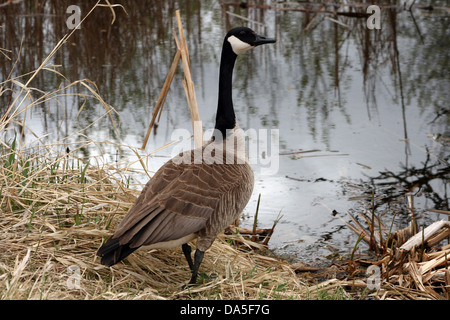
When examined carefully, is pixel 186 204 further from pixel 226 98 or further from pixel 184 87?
pixel 184 87

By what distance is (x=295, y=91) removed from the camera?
22.6ft

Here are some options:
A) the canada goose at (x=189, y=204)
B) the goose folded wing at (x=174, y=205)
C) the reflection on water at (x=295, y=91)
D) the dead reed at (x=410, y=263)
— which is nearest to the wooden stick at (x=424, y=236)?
the dead reed at (x=410, y=263)

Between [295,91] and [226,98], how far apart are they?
3318mm

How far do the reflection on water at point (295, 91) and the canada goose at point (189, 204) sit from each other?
99cm

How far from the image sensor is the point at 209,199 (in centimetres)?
314

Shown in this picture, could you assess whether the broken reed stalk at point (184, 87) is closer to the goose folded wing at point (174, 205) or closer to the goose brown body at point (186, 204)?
the goose brown body at point (186, 204)

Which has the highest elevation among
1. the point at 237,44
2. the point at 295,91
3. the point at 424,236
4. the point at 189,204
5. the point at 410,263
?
the point at 237,44

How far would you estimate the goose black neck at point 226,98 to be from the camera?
3.67 meters

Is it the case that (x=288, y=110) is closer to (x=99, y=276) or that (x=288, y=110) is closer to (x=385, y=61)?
(x=385, y=61)

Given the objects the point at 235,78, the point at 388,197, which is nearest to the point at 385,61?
the point at 235,78

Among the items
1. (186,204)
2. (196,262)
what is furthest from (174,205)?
(196,262)

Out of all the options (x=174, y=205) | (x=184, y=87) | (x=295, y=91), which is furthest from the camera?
(x=295, y=91)

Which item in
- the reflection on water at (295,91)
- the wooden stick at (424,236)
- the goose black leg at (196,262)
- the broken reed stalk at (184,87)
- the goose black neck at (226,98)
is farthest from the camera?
the reflection on water at (295,91)

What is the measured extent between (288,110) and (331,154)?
111 centimetres
